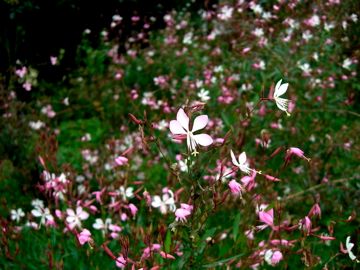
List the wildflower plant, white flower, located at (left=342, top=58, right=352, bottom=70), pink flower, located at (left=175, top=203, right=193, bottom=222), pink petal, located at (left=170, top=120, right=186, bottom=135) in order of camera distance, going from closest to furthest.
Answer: pink petal, located at (left=170, top=120, right=186, bottom=135) → pink flower, located at (left=175, top=203, right=193, bottom=222) → the wildflower plant → white flower, located at (left=342, top=58, right=352, bottom=70)

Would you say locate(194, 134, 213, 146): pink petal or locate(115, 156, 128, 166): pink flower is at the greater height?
locate(194, 134, 213, 146): pink petal

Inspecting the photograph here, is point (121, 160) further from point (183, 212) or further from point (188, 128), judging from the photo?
point (188, 128)

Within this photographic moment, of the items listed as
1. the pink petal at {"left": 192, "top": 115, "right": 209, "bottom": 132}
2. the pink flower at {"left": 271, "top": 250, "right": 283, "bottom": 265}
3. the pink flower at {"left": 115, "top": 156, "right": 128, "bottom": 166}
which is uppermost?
the pink petal at {"left": 192, "top": 115, "right": 209, "bottom": 132}

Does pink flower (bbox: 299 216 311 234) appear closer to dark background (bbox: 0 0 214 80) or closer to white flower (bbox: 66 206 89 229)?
white flower (bbox: 66 206 89 229)

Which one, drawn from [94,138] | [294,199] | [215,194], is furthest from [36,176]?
[215,194]

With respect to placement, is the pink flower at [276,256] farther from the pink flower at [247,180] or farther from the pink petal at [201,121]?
the pink petal at [201,121]

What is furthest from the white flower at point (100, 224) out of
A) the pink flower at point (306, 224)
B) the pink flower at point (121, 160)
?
the pink flower at point (306, 224)

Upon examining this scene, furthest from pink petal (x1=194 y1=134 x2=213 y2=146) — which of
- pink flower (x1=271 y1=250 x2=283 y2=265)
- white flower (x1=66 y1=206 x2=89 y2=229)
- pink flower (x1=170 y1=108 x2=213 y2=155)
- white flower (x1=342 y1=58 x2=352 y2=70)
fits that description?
white flower (x1=342 y1=58 x2=352 y2=70)

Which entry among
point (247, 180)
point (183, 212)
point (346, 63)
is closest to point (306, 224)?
point (247, 180)
